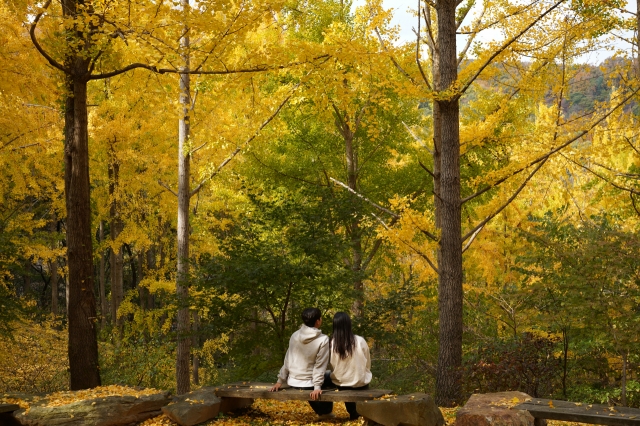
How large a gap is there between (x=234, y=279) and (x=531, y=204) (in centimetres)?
1020

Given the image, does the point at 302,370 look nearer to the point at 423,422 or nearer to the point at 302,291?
the point at 423,422

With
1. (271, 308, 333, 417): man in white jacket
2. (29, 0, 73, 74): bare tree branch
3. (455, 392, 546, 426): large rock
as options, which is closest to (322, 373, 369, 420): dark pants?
(271, 308, 333, 417): man in white jacket

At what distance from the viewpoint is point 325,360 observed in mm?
5766

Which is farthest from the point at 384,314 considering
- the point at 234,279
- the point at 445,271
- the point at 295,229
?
the point at 234,279

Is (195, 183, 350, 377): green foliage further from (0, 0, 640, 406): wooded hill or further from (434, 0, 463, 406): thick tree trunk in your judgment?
(434, 0, 463, 406): thick tree trunk

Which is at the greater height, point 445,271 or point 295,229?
point 295,229

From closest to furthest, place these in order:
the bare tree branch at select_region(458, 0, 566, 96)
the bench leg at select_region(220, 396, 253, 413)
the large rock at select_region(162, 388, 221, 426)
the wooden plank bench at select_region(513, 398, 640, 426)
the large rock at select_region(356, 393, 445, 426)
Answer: the wooden plank bench at select_region(513, 398, 640, 426), the large rock at select_region(356, 393, 445, 426), the large rock at select_region(162, 388, 221, 426), the bench leg at select_region(220, 396, 253, 413), the bare tree branch at select_region(458, 0, 566, 96)

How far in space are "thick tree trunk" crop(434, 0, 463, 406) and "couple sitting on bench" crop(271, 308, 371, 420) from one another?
2.83m

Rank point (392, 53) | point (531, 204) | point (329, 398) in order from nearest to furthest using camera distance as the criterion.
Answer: point (329, 398), point (392, 53), point (531, 204)

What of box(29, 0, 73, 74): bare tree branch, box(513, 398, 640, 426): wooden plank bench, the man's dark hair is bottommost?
box(513, 398, 640, 426): wooden plank bench

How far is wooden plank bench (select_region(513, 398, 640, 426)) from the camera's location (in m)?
4.30

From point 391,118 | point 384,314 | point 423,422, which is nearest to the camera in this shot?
point 423,422

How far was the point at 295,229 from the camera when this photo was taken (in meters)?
8.73

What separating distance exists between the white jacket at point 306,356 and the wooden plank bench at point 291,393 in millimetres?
129
